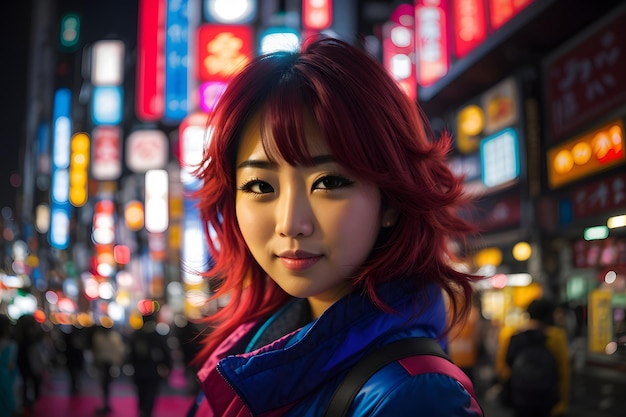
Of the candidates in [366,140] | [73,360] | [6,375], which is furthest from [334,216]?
[73,360]

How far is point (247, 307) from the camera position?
190 cm

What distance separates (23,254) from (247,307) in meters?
28.1

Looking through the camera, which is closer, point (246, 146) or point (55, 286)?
point (246, 146)

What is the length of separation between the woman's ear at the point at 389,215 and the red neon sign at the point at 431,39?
11.3 m

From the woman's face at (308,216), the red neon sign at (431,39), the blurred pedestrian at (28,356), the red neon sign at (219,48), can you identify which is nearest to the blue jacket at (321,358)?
the woman's face at (308,216)

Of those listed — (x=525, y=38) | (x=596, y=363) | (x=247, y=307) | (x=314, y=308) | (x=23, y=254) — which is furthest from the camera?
(x=23, y=254)

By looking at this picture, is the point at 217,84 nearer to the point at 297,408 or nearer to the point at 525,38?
the point at 525,38

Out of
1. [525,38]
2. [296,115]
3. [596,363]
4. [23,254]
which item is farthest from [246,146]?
[23,254]

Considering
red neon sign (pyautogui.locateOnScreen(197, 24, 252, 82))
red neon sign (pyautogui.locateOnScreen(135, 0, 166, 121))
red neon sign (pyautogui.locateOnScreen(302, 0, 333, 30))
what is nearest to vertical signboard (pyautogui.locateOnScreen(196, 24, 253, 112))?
red neon sign (pyautogui.locateOnScreen(197, 24, 252, 82))

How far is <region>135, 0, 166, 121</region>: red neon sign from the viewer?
40.7ft

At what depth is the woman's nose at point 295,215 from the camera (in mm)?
1385

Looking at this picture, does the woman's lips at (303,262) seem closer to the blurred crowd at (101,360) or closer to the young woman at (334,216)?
the young woman at (334,216)

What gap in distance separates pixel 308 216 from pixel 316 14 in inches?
486

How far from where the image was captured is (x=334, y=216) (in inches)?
55.2
